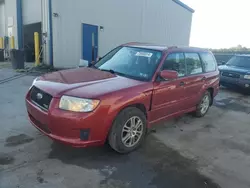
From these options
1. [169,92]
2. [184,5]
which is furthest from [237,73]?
[184,5]

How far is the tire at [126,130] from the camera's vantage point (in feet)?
10.6

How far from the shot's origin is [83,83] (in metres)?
3.30

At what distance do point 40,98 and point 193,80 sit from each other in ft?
10.1

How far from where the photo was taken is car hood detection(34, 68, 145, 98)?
9.88 ft

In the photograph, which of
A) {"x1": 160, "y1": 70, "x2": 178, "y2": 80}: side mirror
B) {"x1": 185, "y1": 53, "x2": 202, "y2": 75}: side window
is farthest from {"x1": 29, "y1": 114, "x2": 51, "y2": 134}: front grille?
{"x1": 185, "y1": 53, "x2": 202, "y2": 75}: side window

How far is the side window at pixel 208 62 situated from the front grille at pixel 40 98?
3756 mm

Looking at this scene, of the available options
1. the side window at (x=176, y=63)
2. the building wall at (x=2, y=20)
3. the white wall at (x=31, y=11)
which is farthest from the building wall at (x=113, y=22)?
the side window at (x=176, y=63)

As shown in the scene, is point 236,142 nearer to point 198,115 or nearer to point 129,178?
point 198,115

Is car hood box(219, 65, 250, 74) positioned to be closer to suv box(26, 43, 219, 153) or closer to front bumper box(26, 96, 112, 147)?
suv box(26, 43, 219, 153)

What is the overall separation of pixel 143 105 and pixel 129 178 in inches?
47.0

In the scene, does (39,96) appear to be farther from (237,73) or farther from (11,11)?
(11,11)

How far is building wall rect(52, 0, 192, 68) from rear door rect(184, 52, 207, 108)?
7.48 metres

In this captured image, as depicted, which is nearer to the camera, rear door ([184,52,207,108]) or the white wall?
rear door ([184,52,207,108])

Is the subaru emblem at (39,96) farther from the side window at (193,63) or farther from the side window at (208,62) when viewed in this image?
the side window at (208,62)
